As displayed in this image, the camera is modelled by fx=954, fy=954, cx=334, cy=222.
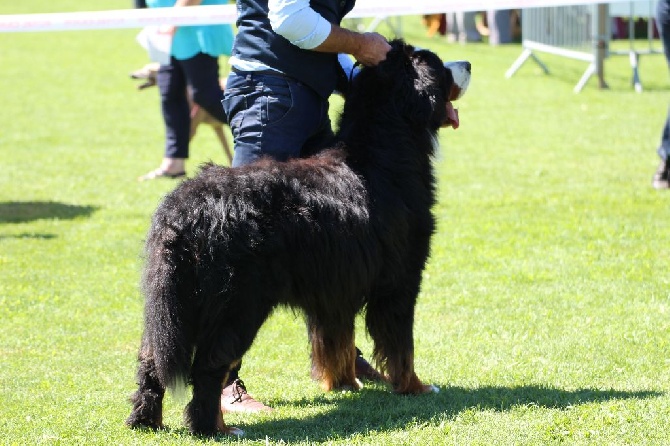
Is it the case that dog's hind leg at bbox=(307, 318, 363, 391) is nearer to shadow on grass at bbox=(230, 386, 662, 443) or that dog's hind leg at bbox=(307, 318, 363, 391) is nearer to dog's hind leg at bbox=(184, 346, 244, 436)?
shadow on grass at bbox=(230, 386, 662, 443)

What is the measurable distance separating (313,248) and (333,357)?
0.81 m

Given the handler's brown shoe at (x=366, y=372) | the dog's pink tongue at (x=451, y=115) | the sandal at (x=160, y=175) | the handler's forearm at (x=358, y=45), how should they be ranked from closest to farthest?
the handler's forearm at (x=358, y=45)
the dog's pink tongue at (x=451, y=115)
the handler's brown shoe at (x=366, y=372)
the sandal at (x=160, y=175)

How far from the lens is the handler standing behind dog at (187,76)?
947 centimetres

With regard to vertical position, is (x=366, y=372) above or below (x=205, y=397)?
below

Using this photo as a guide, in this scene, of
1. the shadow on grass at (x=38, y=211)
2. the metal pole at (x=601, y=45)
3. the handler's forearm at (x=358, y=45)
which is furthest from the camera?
the metal pole at (x=601, y=45)

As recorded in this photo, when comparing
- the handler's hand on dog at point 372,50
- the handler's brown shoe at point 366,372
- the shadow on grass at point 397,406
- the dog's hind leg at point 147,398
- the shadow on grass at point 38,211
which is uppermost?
the handler's hand on dog at point 372,50

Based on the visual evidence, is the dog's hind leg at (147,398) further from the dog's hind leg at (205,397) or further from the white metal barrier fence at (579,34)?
the white metal barrier fence at (579,34)

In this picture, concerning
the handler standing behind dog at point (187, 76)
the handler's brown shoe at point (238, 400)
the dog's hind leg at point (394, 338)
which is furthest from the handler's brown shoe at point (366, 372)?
the handler standing behind dog at point (187, 76)

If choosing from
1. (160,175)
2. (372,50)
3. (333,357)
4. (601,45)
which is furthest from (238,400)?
(601,45)

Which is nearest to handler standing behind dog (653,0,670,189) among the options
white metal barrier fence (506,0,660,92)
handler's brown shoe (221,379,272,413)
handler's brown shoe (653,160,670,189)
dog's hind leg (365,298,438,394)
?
handler's brown shoe (653,160,670,189)

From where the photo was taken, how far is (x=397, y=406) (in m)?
4.51

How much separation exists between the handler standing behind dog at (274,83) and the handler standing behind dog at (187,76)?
4768 mm

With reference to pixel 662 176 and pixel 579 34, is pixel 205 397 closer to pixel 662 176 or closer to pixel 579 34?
pixel 662 176

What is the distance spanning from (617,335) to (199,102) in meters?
5.50
